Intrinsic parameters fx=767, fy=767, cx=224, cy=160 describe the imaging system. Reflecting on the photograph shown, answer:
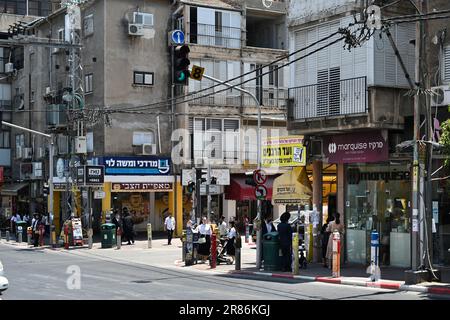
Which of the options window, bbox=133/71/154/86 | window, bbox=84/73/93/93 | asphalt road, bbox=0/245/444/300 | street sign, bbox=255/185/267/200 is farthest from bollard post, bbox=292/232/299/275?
window, bbox=84/73/93/93

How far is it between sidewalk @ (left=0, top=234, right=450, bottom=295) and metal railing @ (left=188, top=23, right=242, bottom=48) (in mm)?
12962

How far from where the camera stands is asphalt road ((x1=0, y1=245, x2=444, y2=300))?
17.6m

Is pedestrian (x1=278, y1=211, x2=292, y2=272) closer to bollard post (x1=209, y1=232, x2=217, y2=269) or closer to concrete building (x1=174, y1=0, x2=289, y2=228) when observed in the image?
bollard post (x1=209, y1=232, x2=217, y2=269)

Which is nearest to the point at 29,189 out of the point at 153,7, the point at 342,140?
the point at 153,7

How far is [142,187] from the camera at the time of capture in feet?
147

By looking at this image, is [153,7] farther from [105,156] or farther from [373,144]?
[373,144]

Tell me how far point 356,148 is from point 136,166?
22.2m

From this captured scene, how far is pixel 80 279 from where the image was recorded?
72.4 ft

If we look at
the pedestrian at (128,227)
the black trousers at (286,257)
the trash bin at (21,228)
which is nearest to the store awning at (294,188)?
the black trousers at (286,257)

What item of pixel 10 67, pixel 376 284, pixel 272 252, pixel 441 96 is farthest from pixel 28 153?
pixel 376 284

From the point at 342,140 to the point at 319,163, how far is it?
1.95 meters

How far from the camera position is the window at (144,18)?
4562 centimetres

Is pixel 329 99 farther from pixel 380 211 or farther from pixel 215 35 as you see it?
pixel 215 35

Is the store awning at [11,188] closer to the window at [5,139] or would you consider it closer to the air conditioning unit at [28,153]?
the air conditioning unit at [28,153]
